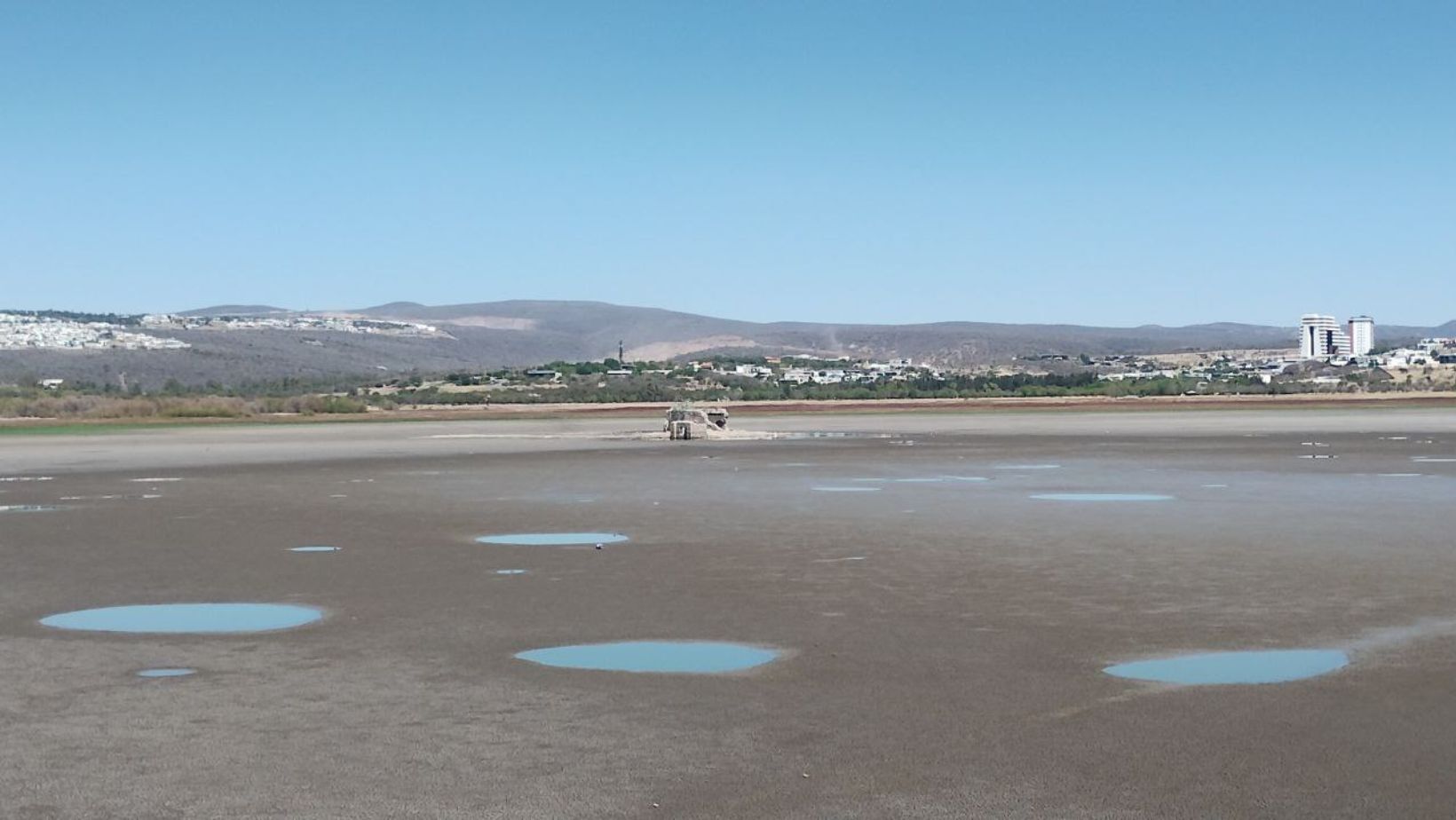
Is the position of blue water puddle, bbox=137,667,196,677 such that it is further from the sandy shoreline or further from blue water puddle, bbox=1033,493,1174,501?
the sandy shoreline

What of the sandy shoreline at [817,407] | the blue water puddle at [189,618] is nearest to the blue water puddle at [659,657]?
the blue water puddle at [189,618]

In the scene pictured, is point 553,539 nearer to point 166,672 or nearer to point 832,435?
point 166,672

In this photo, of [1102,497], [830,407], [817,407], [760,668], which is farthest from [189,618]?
[830,407]

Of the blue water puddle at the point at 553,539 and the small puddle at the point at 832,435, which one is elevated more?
the blue water puddle at the point at 553,539

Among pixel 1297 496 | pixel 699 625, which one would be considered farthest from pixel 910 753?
pixel 1297 496

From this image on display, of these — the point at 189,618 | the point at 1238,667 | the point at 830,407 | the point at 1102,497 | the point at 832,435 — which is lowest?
the point at 830,407

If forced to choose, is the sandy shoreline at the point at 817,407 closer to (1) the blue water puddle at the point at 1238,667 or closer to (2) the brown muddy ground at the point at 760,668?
(2) the brown muddy ground at the point at 760,668

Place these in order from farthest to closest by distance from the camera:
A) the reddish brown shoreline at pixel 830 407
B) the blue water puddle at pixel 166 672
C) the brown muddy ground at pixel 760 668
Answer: the reddish brown shoreline at pixel 830 407, the blue water puddle at pixel 166 672, the brown muddy ground at pixel 760 668
